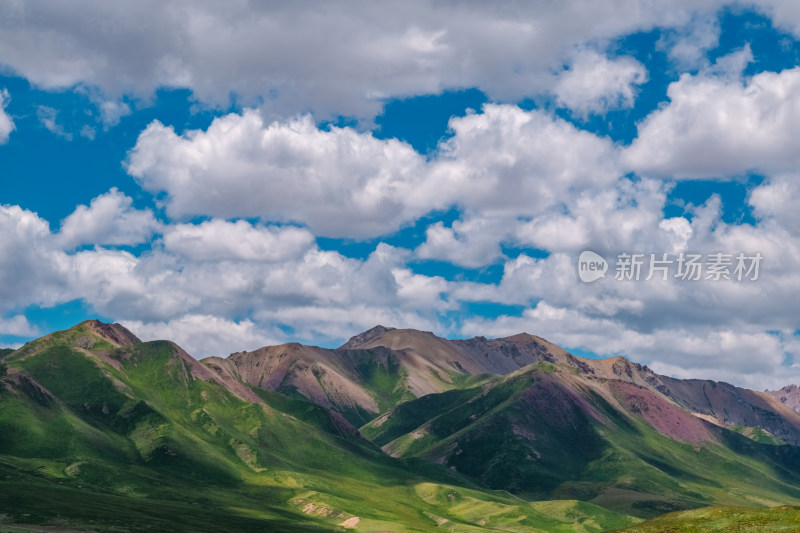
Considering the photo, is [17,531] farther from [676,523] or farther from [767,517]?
[767,517]

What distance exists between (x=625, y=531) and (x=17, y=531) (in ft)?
441

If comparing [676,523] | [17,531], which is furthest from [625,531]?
[17,531]

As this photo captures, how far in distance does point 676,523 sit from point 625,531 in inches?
316

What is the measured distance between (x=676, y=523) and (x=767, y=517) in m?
13.9

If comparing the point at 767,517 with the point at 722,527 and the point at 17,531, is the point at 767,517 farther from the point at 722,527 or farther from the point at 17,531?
the point at 17,531

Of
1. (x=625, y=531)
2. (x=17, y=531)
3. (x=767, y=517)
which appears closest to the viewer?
(x=767, y=517)

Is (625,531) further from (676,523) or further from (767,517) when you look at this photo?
(767,517)

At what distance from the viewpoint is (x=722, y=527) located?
426 feet

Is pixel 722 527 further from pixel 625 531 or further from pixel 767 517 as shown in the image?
pixel 625 531

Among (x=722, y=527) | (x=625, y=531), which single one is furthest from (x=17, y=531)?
(x=722, y=527)

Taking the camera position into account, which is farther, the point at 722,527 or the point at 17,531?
the point at 17,531

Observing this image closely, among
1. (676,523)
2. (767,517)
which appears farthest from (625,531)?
(767,517)

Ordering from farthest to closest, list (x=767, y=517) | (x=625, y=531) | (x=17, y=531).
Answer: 1. (x=17, y=531)
2. (x=625, y=531)
3. (x=767, y=517)

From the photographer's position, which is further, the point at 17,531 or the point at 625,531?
the point at 17,531
